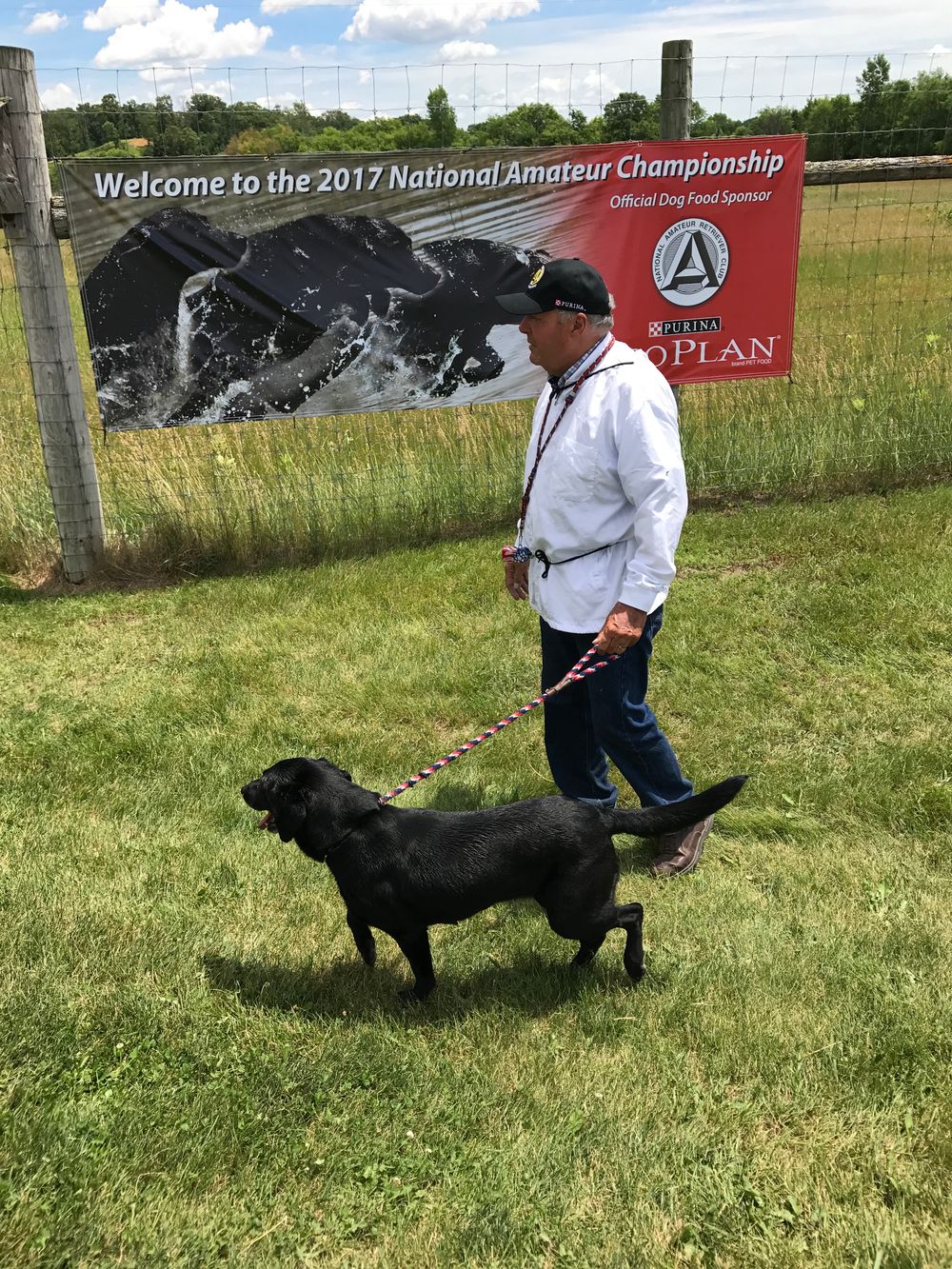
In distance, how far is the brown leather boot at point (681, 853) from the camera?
11.8ft

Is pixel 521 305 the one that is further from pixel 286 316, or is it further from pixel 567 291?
pixel 286 316

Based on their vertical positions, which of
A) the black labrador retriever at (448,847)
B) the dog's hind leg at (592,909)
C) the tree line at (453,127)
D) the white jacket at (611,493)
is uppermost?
the tree line at (453,127)

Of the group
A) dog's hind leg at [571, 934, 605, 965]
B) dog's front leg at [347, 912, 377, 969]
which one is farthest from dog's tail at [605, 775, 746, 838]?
dog's front leg at [347, 912, 377, 969]

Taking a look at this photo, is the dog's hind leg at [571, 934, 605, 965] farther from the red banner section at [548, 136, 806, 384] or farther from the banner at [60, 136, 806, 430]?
the red banner section at [548, 136, 806, 384]

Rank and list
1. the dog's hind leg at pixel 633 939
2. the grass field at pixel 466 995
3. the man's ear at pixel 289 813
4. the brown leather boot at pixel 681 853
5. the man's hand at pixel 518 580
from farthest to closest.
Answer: the man's hand at pixel 518 580, the brown leather boot at pixel 681 853, the dog's hind leg at pixel 633 939, the man's ear at pixel 289 813, the grass field at pixel 466 995

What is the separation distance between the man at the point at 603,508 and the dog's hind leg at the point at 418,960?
1.02m

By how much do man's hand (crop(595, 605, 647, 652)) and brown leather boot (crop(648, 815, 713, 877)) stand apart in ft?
3.12

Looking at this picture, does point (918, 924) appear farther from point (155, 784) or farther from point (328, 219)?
point (328, 219)

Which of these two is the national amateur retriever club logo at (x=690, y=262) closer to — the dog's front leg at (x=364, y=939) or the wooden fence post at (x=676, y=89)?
the wooden fence post at (x=676, y=89)

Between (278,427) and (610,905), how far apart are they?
5.32 m

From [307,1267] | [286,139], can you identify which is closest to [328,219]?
[286,139]

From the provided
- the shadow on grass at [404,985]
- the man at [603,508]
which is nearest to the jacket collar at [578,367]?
the man at [603,508]

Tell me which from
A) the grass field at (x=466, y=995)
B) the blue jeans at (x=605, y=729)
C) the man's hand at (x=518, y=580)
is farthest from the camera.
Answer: the man's hand at (x=518, y=580)

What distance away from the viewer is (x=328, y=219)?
6.10m
